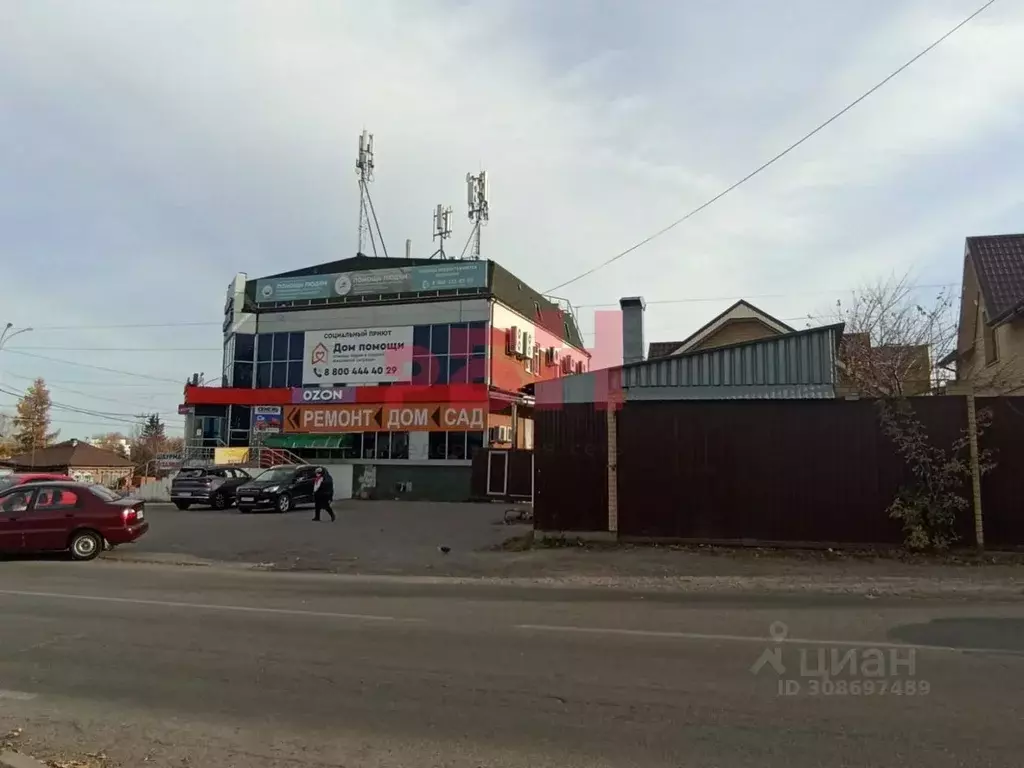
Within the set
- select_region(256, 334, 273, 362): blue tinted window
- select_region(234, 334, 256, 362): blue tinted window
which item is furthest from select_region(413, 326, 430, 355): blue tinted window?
select_region(234, 334, 256, 362): blue tinted window

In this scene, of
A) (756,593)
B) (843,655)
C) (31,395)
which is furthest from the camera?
(31,395)

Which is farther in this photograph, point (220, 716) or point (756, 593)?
A: point (756, 593)

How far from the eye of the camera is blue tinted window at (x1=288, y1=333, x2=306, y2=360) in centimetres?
3944

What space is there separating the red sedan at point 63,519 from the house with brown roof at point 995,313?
18425 mm

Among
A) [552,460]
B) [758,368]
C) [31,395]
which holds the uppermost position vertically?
[31,395]

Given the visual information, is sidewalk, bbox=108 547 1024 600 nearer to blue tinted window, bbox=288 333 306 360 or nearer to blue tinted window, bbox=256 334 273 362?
blue tinted window, bbox=288 333 306 360

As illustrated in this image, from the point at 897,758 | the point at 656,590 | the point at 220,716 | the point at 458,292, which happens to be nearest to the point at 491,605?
the point at 656,590

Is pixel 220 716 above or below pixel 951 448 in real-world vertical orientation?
below

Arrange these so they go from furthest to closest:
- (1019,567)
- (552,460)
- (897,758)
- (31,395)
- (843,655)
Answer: (31,395) < (552,460) < (1019,567) < (843,655) < (897,758)

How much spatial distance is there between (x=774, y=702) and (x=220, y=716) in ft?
12.7

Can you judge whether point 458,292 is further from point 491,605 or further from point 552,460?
point 491,605

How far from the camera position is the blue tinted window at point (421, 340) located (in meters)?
37.3

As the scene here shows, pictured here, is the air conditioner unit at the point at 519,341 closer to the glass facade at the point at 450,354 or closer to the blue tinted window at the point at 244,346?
the glass facade at the point at 450,354

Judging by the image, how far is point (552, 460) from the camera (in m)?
15.1
